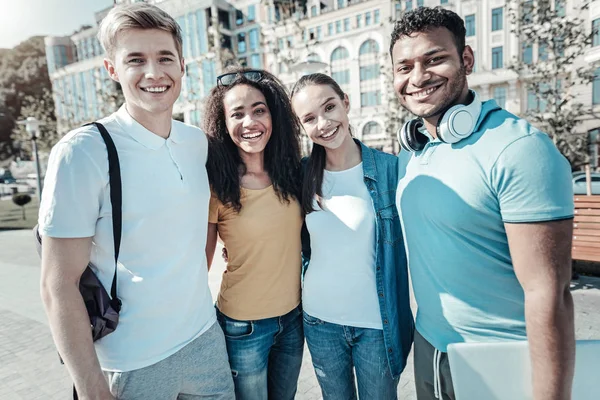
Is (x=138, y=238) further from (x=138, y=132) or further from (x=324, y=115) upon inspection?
(x=324, y=115)

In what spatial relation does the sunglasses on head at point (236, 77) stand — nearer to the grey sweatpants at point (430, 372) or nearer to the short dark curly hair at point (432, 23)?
the short dark curly hair at point (432, 23)

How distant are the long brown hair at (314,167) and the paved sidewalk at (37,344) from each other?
6.14 feet

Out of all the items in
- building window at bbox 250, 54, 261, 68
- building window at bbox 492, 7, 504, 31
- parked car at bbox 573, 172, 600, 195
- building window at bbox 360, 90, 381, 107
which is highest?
building window at bbox 250, 54, 261, 68

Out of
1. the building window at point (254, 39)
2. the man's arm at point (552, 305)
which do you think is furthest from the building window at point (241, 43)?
the man's arm at point (552, 305)

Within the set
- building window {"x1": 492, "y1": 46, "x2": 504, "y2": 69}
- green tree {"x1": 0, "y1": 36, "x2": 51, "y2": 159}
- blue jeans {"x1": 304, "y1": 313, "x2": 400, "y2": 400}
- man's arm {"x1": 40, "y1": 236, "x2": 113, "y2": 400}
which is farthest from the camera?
green tree {"x1": 0, "y1": 36, "x2": 51, "y2": 159}

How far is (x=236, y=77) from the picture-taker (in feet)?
8.25

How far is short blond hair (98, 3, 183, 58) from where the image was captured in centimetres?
173

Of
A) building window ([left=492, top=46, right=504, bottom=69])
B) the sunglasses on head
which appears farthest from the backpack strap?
building window ([left=492, top=46, right=504, bottom=69])

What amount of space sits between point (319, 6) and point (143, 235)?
42.5 m

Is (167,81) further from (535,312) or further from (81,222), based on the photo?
(535,312)

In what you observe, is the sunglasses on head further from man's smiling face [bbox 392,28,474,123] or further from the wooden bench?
the wooden bench

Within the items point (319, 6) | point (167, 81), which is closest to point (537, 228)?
point (167, 81)

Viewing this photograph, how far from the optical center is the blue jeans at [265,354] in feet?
7.27

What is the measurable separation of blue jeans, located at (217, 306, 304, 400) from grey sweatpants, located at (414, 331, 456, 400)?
0.78m
